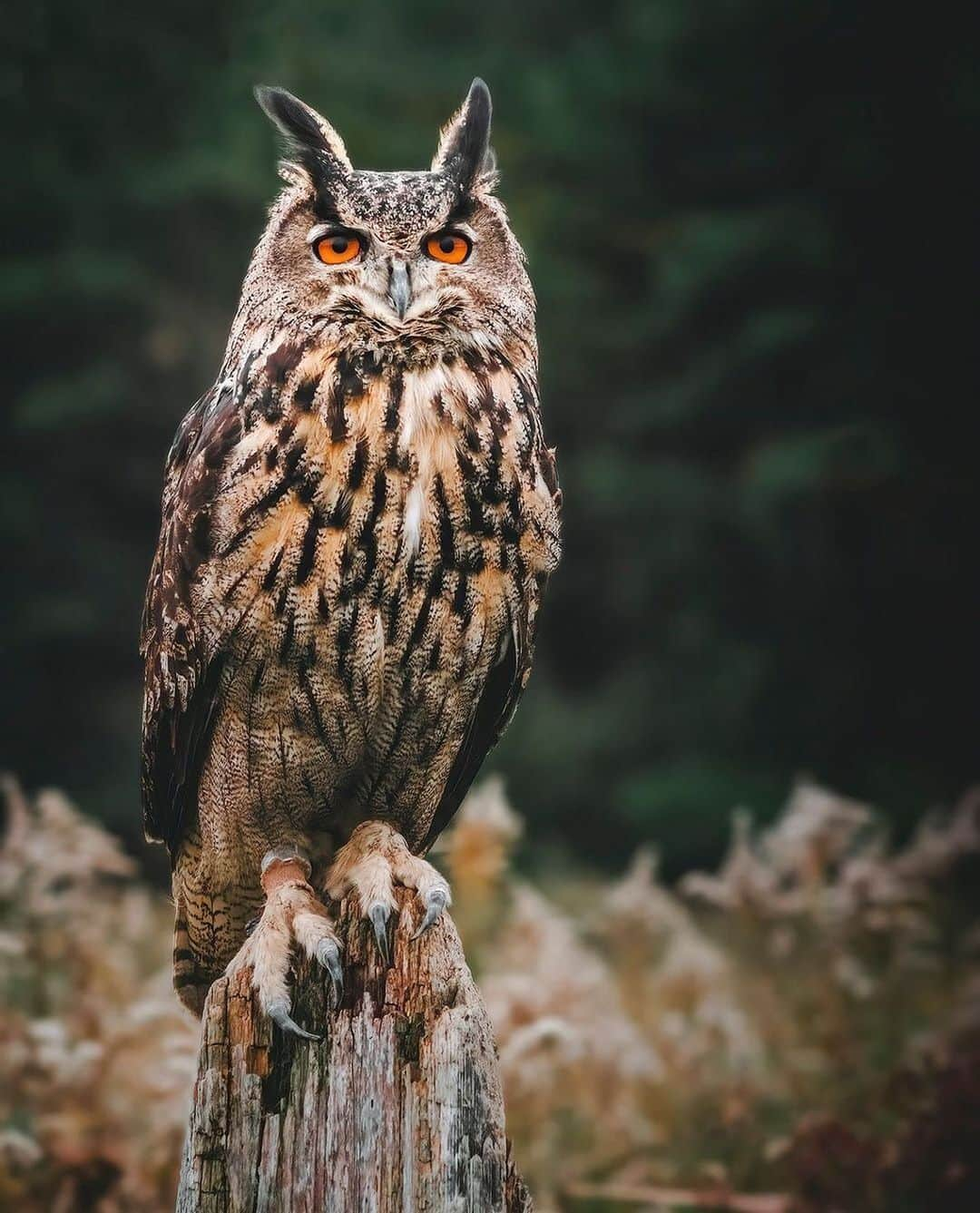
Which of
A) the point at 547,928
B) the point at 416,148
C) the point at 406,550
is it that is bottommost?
the point at 406,550

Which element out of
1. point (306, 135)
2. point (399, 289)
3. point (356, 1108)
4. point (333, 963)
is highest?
point (306, 135)

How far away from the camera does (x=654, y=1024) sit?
3.42m

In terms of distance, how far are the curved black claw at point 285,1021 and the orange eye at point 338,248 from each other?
935mm

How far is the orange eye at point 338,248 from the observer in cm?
176

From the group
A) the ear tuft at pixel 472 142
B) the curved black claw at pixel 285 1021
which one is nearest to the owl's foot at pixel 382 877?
the curved black claw at pixel 285 1021

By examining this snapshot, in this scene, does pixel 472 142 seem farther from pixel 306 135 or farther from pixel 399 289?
pixel 399 289

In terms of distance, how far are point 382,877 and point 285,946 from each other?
0.54 feet

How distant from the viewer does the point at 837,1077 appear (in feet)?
10.6

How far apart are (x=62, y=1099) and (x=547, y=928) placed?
113 centimetres

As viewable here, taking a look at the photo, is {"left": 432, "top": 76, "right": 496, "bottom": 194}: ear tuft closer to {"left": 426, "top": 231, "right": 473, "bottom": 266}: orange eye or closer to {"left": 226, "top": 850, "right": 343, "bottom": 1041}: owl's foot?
{"left": 426, "top": 231, "right": 473, "bottom": 266}: orange eye

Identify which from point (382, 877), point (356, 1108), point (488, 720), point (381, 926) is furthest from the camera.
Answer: point (488, 720)

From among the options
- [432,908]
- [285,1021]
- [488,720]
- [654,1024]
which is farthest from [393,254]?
[654,1024]

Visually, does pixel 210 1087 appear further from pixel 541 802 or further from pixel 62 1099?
pixel 541 802

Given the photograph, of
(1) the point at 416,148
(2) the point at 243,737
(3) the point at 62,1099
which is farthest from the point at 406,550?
(1) the point at 416,148
